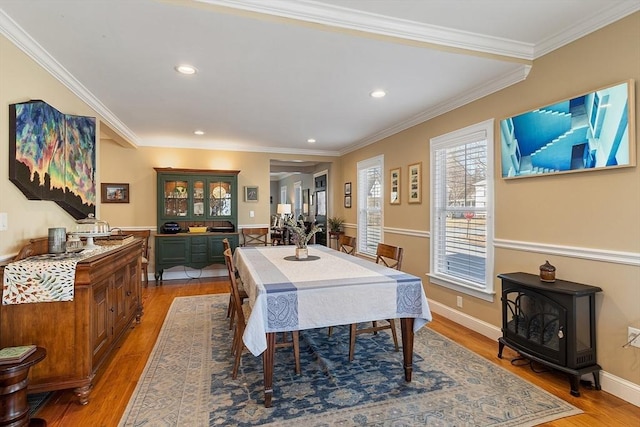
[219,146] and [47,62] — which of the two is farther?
[219,146]

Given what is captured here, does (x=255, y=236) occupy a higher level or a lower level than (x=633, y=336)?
higher

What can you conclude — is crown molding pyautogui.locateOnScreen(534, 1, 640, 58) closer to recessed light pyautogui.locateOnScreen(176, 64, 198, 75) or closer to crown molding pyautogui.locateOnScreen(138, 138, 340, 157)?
recessed light pyautogui.locateOnScreen(176, 64, 198, 75)

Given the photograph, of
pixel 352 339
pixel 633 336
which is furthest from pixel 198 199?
pixel 633 336

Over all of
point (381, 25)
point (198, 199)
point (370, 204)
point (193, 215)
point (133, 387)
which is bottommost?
point (133, 387)

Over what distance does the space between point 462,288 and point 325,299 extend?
6.98 ft

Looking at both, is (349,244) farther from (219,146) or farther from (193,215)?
(219,146)

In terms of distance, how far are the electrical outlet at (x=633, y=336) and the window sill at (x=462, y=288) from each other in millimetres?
1106

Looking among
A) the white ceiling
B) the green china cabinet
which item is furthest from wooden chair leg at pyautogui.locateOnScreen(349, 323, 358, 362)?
the green china cabinet

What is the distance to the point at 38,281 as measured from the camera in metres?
2.03

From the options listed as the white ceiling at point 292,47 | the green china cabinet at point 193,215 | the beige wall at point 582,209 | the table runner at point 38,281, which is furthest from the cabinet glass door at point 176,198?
the beige wall at point 582,209

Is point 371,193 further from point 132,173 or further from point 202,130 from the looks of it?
point 132,173

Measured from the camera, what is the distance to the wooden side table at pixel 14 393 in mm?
1739

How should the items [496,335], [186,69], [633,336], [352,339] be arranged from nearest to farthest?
[633,336]
[352,339]
[186,69]
[496,335]

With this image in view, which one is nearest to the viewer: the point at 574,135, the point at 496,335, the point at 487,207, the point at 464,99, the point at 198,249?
the point at 574,135
